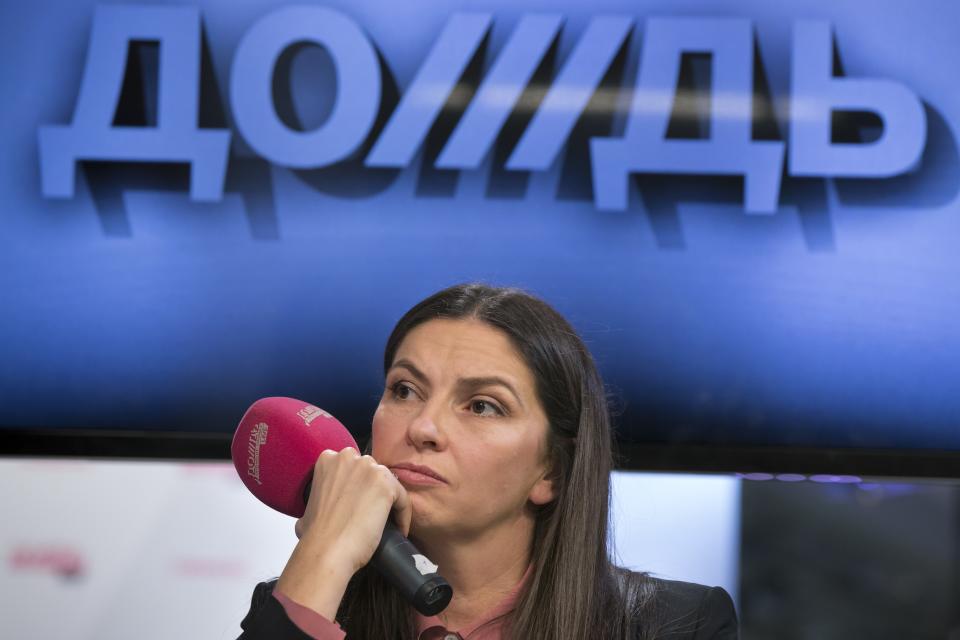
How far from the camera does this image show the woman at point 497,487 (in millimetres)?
1776

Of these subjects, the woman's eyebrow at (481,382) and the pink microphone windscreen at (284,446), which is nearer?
the pink microphone windscreen at (284,446)

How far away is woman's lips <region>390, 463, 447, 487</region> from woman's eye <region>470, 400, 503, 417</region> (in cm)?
17

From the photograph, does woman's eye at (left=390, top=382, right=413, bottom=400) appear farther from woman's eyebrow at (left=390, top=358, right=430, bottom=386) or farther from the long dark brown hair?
the long dark brown hair

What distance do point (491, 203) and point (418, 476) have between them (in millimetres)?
1456

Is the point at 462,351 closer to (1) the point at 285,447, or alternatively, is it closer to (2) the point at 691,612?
(1) the point at 285,447

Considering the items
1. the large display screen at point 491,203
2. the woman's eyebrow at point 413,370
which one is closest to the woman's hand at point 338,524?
the woman's eyebrow at point 413,370

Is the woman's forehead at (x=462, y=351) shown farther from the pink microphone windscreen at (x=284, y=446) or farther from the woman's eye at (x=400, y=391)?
the pink microphone windscreen at (x=284, y=446)

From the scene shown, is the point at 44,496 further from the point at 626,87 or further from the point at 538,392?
the point at 626,87

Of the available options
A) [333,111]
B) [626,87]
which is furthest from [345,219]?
[626,87]

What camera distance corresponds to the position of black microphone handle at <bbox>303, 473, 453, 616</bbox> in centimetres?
152

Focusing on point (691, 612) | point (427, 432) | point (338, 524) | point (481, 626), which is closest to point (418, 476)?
point (427, 432)

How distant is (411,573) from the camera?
61.6 inches

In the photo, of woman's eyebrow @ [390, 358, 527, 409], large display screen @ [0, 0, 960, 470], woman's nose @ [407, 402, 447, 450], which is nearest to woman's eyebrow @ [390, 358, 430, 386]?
woman's eyebrow @ [390, 358, 527, 409]

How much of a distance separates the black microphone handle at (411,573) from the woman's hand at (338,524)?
2 cm
